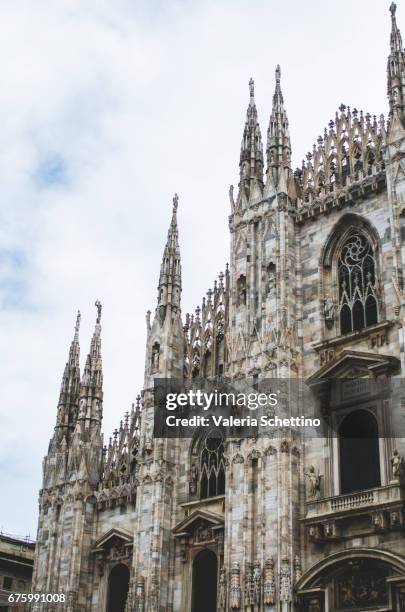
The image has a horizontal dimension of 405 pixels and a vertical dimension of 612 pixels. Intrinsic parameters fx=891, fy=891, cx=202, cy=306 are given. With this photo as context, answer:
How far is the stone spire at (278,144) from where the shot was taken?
3250 centimetres

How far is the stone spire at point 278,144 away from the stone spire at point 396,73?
467 cm

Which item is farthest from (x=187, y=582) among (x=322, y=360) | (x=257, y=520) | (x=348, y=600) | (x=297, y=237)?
(x=297, y=237)

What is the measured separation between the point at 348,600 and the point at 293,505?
10.6 feet

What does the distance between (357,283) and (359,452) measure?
18.8 feet

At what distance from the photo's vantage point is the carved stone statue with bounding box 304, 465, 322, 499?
86.6ft

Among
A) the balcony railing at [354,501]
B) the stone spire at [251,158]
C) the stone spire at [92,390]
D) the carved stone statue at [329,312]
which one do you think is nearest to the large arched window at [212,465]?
the balcony railing at [354,501]

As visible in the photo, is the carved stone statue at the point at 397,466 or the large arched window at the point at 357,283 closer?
the carved stone statue at the point at 397,466

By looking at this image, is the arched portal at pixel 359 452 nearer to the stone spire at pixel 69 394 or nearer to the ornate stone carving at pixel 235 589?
the ornate stone carving at pixel 235 589

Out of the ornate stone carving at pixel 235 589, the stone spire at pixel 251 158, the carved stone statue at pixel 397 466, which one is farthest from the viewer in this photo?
the stone spire at pixel 251 158

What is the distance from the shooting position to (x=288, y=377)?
92.7ft

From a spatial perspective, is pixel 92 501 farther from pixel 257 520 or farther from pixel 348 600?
pixel 348 600

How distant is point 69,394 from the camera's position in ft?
123

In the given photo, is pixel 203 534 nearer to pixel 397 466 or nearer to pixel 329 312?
pixel 397 466

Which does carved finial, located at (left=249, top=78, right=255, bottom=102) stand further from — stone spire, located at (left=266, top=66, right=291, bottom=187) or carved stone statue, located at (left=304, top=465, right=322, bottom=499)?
carved stone statue, located at (left=304, top=465, right=322, bottom=499)
